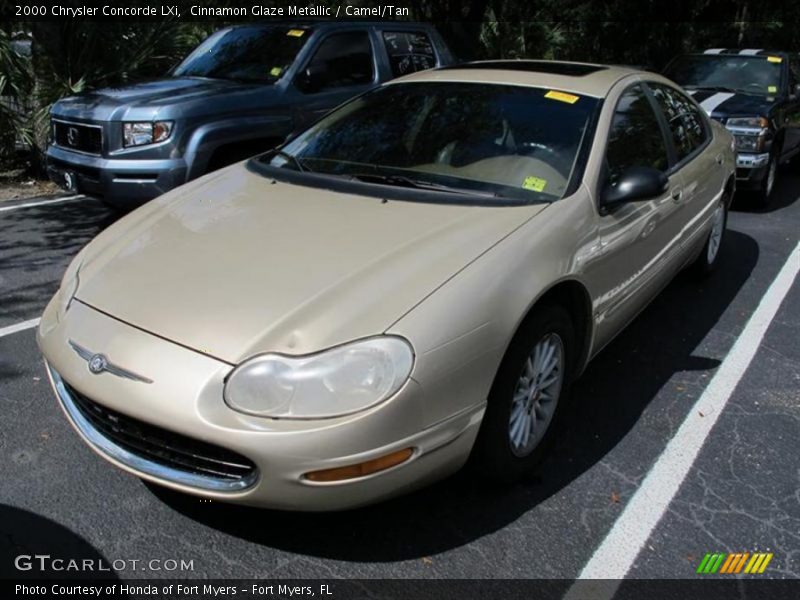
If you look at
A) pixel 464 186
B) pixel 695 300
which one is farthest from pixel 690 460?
pixel 695 300

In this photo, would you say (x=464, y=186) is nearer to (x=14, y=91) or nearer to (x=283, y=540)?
(x=283, y=540)

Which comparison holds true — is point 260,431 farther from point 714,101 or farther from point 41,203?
point 714,101

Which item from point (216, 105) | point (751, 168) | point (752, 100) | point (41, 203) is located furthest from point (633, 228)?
point (41, 203)

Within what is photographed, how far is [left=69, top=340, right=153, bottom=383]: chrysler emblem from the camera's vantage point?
7.82 ft

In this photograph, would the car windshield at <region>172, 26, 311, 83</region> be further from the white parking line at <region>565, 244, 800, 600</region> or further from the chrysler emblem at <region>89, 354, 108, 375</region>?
the chrysler emblem at <region>89, 354, 108, 375</region>

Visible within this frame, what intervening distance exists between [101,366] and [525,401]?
5.06 feet

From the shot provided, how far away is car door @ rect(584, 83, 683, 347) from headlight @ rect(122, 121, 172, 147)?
336 centimetres

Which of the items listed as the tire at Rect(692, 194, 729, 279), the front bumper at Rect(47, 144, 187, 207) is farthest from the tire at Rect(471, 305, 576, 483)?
the front bumper at Rect(47, 144, 187, 207)

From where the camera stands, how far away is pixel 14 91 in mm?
8477

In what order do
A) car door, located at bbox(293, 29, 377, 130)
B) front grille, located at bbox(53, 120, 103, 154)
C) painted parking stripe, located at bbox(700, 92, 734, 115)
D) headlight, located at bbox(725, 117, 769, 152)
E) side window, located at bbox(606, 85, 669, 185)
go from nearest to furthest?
side window, located at bbox(606, 85, 669, 185), front grille, located at bbox(53, 120, 103, 154), car door, located at bbox(293, 29, 377, 130), headlight, located at bbox(725, 117, 769, 152), painted parking stripe, located at bbox(700, 92, 734, 115)

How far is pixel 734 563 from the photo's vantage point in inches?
106

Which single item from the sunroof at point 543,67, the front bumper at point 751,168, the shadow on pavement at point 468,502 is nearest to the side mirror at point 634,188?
the sunroof at point 543,67

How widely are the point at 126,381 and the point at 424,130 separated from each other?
199 centimetres

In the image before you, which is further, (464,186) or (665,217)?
(665,217)
